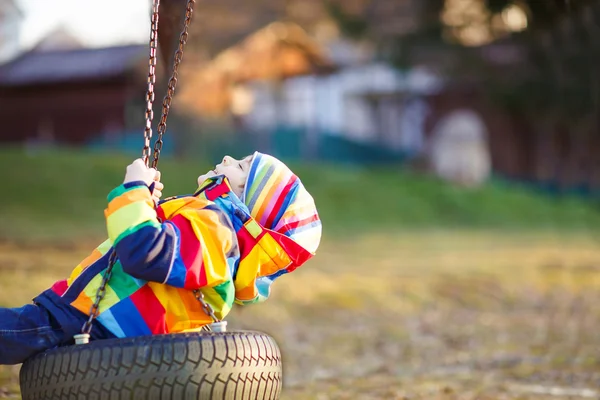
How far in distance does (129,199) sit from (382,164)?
82.7ft

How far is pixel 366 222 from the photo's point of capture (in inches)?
671

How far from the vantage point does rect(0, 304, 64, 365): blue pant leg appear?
2945mm

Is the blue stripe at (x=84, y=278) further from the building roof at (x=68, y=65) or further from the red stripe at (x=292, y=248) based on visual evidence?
the building roof at (x=68, y=65)

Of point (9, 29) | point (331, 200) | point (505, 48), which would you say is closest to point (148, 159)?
point (331, 200)

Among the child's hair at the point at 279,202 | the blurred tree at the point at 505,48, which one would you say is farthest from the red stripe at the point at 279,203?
the blurred tree at the point at 505,48

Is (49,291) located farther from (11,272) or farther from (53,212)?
(53,212)

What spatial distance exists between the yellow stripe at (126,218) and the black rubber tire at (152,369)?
0.31 meters

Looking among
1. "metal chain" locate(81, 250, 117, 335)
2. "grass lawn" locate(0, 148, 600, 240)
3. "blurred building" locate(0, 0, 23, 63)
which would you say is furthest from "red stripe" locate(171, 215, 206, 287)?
"blurred building" locate(0, 0, 23, 63)

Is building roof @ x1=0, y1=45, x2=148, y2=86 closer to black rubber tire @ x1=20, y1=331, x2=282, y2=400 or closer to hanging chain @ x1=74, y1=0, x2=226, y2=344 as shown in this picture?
hanging chain @ x1=74, y1=0, x2=226, y2=344

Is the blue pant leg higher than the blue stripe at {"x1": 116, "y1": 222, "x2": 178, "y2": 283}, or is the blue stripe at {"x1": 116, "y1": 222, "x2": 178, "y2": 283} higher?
the blue stripe at {"x1": 116, "y1": 222, "x2": 178, "y2": 283}

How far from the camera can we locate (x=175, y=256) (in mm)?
2801

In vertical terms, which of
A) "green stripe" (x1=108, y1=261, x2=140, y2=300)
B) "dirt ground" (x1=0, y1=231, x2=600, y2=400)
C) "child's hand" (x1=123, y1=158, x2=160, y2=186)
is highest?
"child's hand" (x1=123, y1=158, x2=160, y2=186)

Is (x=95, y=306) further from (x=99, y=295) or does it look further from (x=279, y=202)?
(x=279, y=202)

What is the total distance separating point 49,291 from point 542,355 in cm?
466
